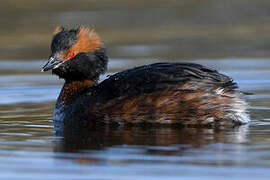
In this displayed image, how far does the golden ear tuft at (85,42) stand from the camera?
1111cm

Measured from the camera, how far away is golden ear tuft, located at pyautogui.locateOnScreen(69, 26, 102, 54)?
1111 centimetres

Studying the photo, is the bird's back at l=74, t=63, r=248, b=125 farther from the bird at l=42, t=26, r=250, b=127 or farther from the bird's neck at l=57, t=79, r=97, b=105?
the bird's neck at l=57, t=79, r=97, b=105

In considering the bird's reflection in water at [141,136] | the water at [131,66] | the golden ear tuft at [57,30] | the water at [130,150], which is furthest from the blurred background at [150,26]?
the bird's reflection in water at [141,136]

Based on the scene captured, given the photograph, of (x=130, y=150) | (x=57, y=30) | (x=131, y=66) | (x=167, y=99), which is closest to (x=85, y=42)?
(x=57, y=30)

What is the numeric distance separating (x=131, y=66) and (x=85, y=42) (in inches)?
166

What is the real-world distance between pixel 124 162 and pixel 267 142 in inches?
68.2

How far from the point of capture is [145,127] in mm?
9898

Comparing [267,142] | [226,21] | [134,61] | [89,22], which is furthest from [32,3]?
[267,142]

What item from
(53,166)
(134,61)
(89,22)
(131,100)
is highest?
(89,22)

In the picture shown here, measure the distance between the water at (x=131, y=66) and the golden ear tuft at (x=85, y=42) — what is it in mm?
1035

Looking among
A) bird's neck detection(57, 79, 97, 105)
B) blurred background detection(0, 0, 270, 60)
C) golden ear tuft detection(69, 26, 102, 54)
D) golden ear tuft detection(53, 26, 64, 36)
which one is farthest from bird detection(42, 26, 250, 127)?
blurred background detection(0, 0, 270, 60)

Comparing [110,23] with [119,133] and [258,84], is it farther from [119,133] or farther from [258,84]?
[119,133]

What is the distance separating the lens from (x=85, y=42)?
11.2 m

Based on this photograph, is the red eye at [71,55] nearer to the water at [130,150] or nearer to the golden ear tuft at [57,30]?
the golden ear tuft at [57,30]
